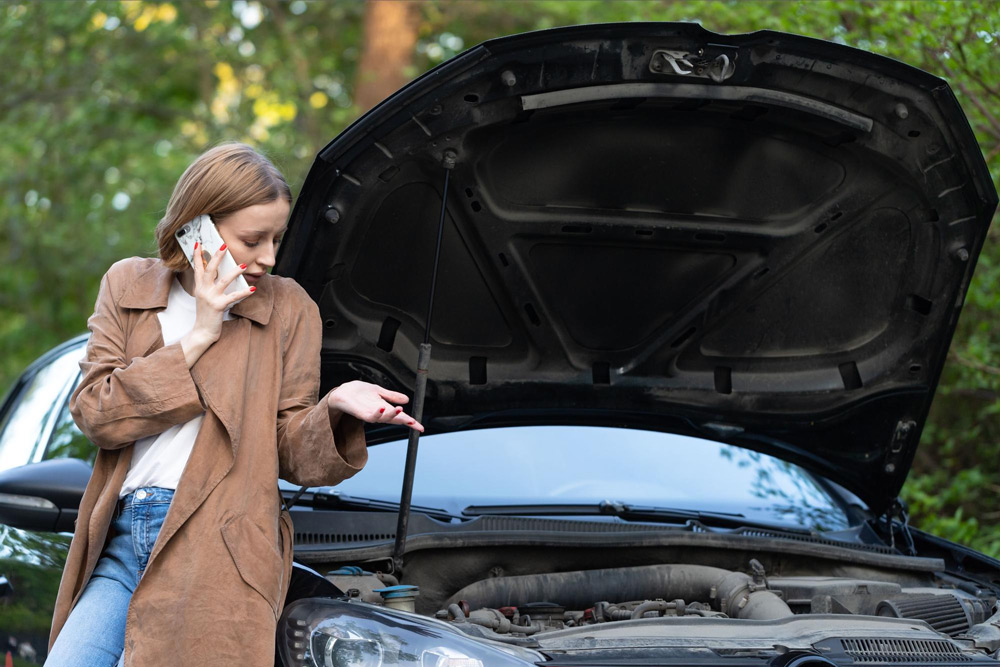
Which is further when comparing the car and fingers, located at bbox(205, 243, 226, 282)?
the car

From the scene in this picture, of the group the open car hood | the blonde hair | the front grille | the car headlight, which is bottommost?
the car headlight

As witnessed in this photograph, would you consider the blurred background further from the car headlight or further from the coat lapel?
the car headlight

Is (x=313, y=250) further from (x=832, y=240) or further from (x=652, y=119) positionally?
(x=832, y=240)

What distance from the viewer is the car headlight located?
201cm

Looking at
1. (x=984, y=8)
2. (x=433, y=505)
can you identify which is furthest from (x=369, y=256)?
(x=984, y=8)

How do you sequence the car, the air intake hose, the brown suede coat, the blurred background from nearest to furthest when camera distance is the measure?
1. the brown suede coat
2. the car
3. the air intake hose
4. the blurred background

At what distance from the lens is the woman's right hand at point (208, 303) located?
204 centimetres

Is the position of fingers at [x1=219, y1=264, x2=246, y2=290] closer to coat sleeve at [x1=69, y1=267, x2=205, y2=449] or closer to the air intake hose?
coat sleeve at [x1=69, y1=267, x2=205, y2=449]

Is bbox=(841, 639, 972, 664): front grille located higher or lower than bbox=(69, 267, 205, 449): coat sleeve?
lower

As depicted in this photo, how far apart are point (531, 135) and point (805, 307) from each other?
1.17 meters

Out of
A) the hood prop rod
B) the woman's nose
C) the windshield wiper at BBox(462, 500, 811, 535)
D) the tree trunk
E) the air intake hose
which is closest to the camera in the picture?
the woman's nose

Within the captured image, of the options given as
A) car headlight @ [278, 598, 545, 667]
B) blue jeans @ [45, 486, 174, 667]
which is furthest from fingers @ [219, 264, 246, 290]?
car headlight @ [278, 598, 545, 667]

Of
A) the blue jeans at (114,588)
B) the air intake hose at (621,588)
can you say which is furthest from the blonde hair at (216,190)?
the air intake hose at (621,588)

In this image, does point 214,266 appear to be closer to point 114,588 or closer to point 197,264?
point 197,264
